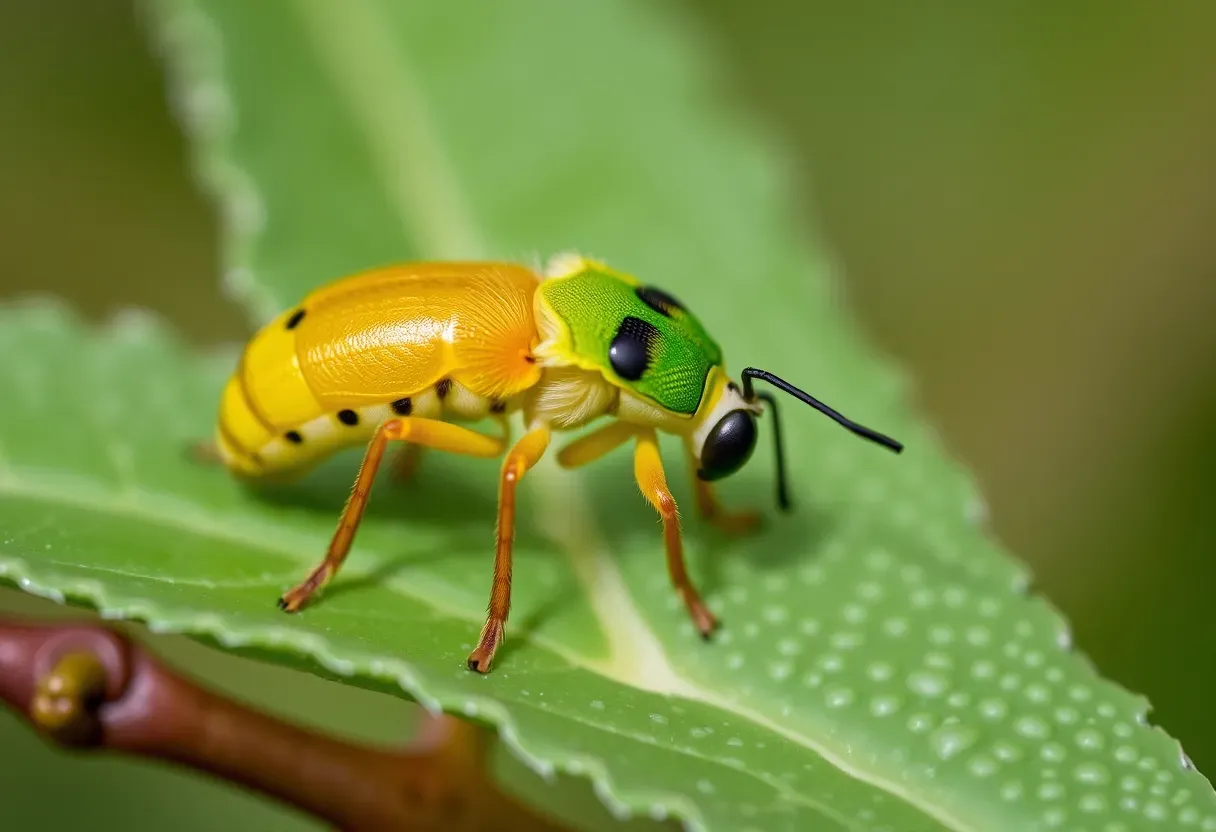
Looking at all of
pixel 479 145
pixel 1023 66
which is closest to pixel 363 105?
pixel 479 145

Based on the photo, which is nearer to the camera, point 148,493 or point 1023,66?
point 148,493

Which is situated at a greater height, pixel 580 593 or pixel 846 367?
pixel 846 367

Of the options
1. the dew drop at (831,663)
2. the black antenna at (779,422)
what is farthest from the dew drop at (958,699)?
the black antenna at (779,422)

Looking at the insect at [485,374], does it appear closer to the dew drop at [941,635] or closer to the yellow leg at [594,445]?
the yellow leg at [594,445]

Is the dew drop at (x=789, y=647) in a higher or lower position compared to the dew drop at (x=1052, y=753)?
lower

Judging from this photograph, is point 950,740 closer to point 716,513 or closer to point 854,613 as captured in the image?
point 854,613

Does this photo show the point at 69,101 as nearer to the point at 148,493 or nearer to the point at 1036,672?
the point at 148,493
